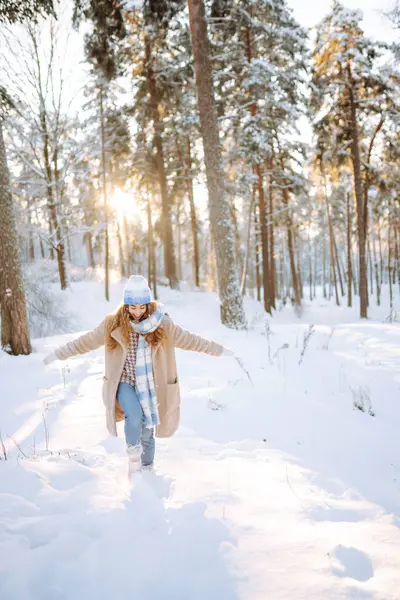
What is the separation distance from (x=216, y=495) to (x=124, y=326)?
1.64 metres

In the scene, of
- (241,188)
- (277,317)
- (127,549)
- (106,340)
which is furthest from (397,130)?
(127,549)

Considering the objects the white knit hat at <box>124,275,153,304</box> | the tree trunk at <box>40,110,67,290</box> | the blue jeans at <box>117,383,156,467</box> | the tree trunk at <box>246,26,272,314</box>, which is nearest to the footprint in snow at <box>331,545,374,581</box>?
the blue jeans at <box>117,383,156,467</box>

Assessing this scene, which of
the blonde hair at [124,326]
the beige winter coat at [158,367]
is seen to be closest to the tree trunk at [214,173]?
the beige winter coat at [158,367]

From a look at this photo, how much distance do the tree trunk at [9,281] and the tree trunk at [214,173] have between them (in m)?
5.14

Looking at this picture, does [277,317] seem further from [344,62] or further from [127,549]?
[127,549]

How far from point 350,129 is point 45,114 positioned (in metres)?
13.6

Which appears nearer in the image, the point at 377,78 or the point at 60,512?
the point at 60,512

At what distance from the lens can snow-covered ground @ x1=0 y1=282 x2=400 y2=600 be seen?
213 cm

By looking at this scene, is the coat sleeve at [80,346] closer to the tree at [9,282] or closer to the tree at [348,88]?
the tree at [9,282]

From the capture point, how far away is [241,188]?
1942 cm

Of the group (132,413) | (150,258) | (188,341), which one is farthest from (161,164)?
(132,413)

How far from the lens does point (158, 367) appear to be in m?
3.28

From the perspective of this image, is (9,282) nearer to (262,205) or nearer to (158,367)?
(158,367)

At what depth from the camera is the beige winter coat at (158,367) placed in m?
3.19
